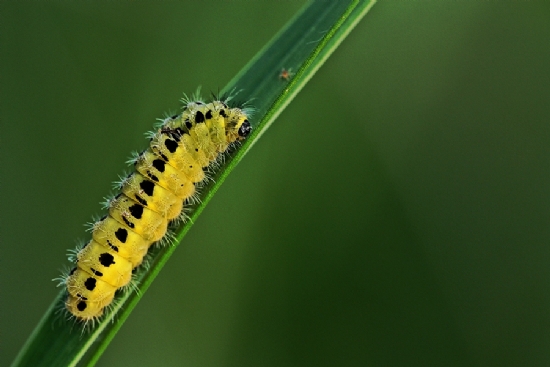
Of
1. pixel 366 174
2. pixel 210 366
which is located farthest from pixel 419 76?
pixel 210 366

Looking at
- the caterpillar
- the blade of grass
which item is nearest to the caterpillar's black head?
the caterpillar

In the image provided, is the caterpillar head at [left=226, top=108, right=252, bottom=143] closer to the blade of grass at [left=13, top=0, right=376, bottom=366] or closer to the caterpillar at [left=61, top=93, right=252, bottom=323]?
the caterpillar at [left=61, top=93, right=252, bottom=323]

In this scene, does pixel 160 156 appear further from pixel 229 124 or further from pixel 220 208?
pixel 220 208

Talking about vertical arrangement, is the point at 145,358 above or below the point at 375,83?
below

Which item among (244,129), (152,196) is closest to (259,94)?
(244,129)

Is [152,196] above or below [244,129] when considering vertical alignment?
below

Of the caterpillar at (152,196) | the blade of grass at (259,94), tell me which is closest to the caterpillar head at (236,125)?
the caterpillar at (152,196)

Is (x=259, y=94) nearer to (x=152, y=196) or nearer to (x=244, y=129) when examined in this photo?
(x=244, y=129)
